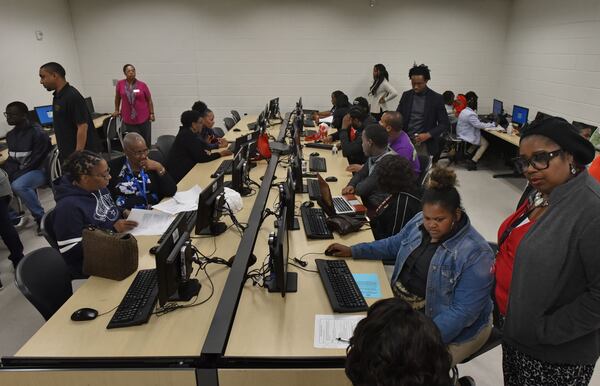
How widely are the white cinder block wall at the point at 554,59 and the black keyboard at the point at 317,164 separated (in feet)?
12.1

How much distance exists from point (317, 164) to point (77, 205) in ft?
8.71

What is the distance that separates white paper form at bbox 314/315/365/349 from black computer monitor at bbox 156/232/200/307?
26.9 inches

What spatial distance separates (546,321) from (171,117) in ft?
25.1

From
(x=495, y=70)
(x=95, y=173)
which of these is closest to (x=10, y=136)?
(x=95, y=173)

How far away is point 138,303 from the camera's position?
1909 millimetres

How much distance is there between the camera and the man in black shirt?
12.7ft

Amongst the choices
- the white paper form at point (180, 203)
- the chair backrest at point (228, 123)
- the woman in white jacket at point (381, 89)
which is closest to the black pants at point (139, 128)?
the chair backrest at point (228, 123)

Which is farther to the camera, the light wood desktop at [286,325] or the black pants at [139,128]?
the black pants at [139,128]

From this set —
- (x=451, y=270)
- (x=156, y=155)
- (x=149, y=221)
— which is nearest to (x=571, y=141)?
(x=451, y=270)

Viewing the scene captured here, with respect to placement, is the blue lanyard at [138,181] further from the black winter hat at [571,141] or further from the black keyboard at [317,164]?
the black winter hat at [571,141]

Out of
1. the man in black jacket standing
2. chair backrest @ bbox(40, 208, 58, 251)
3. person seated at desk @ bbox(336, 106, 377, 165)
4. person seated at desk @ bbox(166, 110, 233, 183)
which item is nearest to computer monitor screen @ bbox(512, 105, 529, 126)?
the man in black jacket standing

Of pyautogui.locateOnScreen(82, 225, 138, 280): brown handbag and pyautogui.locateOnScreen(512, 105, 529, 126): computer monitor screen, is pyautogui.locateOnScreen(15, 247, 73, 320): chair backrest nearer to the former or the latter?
pyautogui.locateOnScreen(82, 225, 138, 280): brown handbag

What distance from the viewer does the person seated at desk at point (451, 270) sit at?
1.72 m

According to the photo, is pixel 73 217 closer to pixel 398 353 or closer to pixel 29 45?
pixel 398 353
